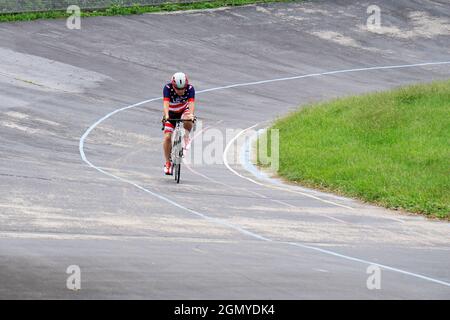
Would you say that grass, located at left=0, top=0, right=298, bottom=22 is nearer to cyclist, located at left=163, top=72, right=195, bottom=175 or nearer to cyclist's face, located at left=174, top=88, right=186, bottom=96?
cyclist, located at left=163, top=72, right=195, bottom=175

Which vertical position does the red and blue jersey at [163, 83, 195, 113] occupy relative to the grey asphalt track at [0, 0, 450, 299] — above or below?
above

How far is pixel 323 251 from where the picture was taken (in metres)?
12.5

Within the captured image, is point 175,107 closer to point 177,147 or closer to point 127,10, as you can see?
point 177,147

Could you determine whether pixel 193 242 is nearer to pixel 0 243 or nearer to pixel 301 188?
pixel 0 243

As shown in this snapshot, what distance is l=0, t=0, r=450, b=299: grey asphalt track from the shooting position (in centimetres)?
1016

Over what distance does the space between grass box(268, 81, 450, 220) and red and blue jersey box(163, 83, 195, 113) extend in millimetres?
3082

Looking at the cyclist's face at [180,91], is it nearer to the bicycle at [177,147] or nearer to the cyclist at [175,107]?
the cyclist at [175,107]

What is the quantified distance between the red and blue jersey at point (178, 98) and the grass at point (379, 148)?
3.08 metres

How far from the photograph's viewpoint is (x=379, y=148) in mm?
22688

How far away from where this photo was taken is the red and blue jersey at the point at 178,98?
62.0 feet

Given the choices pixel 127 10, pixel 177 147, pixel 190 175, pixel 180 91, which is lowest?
pixel 190 175

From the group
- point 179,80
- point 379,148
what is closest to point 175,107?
point 179,80

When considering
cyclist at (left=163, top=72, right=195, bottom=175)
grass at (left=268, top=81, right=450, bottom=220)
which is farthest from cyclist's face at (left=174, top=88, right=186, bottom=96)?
grass at (left=268, top=81, right=450, bottom=220)

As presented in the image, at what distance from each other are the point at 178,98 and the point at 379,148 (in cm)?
559
